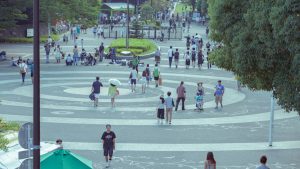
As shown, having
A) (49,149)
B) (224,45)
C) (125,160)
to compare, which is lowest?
(125,160)

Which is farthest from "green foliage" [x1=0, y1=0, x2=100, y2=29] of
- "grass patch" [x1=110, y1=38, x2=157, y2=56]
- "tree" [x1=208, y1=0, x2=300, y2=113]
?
"tree" [x1=208, y1=0, x2=300, y2=113]

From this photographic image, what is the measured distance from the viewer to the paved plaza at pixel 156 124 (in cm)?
1961

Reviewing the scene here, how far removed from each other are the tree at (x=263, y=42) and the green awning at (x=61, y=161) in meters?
4.31

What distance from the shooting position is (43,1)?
1914 inches

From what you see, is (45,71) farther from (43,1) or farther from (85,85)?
(43,1)

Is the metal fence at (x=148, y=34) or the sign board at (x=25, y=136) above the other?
the metal fence at (x=148, y=34)

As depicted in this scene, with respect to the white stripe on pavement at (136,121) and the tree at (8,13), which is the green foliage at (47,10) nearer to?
the tree at (8,13)

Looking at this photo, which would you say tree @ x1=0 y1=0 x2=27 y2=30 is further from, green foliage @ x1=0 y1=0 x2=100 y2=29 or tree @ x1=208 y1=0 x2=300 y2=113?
tree @ x1=208 y1=0 x2=300 y2=113

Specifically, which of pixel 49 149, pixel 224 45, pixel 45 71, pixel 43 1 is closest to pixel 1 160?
pixel 49 149

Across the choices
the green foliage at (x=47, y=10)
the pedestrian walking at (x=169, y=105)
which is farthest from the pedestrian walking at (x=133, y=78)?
the green foliage at (x=47, y=10)

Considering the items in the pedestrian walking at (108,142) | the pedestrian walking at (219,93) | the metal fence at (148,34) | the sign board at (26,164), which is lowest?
the pedestrian walking at (108,142)

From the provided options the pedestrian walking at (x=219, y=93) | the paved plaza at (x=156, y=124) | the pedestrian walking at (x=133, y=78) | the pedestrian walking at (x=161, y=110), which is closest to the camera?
the paved plaza at (x=156, y=124)

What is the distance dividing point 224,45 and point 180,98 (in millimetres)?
11651

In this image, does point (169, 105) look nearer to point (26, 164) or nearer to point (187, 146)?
point (187, 146)
